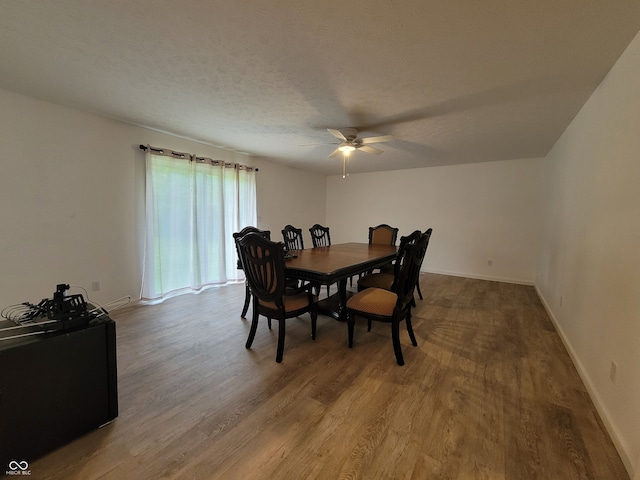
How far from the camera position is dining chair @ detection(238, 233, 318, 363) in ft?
6.75

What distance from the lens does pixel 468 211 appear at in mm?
5309

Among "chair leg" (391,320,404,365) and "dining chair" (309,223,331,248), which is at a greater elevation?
"dining chair" (309,223,331,248)

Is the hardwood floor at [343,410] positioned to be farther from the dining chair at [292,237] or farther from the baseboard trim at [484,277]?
the baseboard trim at [484,277]

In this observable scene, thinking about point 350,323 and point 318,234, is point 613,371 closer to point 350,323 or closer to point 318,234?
point 350,323

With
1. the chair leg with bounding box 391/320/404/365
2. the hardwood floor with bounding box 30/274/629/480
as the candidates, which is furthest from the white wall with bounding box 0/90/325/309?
the chair leg with bounding box 391/320/404/365

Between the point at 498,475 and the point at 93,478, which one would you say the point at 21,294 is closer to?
the point at 93,478

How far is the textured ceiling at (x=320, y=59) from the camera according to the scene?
Result: 1.38 meters

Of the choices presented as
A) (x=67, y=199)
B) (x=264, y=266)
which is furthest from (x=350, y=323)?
(x=67, y=199)

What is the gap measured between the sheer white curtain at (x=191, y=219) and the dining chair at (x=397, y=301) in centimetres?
282

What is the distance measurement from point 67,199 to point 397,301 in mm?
3565

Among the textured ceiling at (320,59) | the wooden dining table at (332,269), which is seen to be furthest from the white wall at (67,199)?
the wooden dining table at (332,269)

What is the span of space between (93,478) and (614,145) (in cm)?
352

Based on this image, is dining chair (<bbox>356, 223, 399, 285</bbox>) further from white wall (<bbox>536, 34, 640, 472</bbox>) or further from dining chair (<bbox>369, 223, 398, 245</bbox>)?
white wall (<bbox>536, 34, 640, 472</bbox>)

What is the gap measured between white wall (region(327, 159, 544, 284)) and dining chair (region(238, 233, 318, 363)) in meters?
4.26
